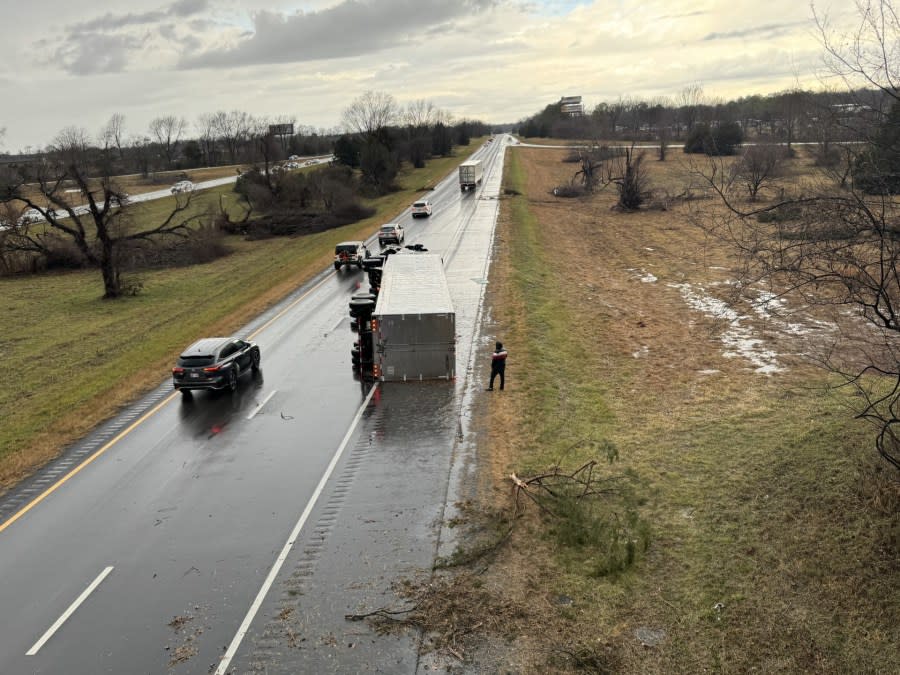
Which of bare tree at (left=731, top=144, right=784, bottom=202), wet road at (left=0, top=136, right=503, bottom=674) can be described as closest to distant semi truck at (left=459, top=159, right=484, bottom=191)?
bare tree at (left=731, top=144, right=784, bottom=202)

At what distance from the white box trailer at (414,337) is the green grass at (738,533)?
3.06 m

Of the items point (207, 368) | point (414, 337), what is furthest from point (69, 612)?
point (414, 337)

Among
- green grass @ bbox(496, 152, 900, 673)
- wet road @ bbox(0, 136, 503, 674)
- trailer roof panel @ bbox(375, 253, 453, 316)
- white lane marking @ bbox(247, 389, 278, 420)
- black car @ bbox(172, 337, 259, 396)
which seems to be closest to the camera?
green grass @ bbox(496, 152, 900, 673)

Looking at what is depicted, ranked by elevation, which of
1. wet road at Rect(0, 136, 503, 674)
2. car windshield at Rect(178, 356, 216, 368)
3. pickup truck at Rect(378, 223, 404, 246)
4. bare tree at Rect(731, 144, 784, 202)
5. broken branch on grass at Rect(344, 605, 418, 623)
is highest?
bare tree at Rect(731, 144, 784, 202)

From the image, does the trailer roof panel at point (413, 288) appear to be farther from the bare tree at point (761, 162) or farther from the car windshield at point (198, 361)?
the bare tree at point (761, 162)

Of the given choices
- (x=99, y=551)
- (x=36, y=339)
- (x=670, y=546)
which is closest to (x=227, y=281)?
(x=36, y=339)

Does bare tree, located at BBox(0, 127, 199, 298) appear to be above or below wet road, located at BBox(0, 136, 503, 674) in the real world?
above

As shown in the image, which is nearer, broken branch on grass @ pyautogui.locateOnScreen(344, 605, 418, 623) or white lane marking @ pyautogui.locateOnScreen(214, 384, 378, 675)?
white lane marking @ pyautogui.locateOnScreen(214, 384, 378, 675)

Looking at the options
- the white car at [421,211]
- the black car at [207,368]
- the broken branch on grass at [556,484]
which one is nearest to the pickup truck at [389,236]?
the white car at [421,211]

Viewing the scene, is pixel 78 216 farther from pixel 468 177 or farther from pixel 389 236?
pixel 468 177

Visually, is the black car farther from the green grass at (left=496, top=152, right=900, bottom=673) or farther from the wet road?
the green grass at (left=496, top=152, right=900, bottom=673)

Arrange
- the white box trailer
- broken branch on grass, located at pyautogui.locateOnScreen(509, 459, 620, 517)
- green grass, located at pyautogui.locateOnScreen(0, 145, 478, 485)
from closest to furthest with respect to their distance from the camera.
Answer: broken branch on grass, located at pyautogui.locateOnScreen(509, 459, 620, 517)
green grass, located at pyautogui.locateOnScreen(0, 145, 478, 485)
the white box trailer

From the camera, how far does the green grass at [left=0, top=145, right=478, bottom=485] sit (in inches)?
816

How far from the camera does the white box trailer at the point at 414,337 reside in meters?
21.2
